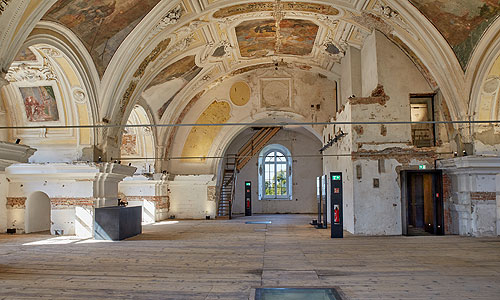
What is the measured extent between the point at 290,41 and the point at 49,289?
13.3 m

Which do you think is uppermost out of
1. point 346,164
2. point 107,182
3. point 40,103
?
point 40,103

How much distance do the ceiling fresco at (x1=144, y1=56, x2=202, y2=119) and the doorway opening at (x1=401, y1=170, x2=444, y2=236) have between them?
928 cm

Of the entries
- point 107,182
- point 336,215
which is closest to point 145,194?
point 107,182

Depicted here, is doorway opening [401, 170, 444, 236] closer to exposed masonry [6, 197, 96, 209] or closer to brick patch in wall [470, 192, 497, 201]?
brick patch in wall [470, 192, 497, 201]

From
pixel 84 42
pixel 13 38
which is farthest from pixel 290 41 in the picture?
pixel 13 38

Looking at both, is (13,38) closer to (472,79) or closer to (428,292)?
(428,292)

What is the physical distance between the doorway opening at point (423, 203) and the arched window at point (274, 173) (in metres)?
10.3

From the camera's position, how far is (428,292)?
226 inches

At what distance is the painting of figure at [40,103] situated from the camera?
12.6 meters

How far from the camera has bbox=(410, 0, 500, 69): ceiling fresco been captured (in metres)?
10.5

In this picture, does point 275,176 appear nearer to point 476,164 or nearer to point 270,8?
point 270,8

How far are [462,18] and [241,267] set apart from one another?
8755 mm

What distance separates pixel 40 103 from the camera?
42.3 feet

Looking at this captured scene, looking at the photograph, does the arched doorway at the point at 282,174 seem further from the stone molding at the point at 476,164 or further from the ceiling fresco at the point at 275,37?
the stone molding at the point at 476,164
